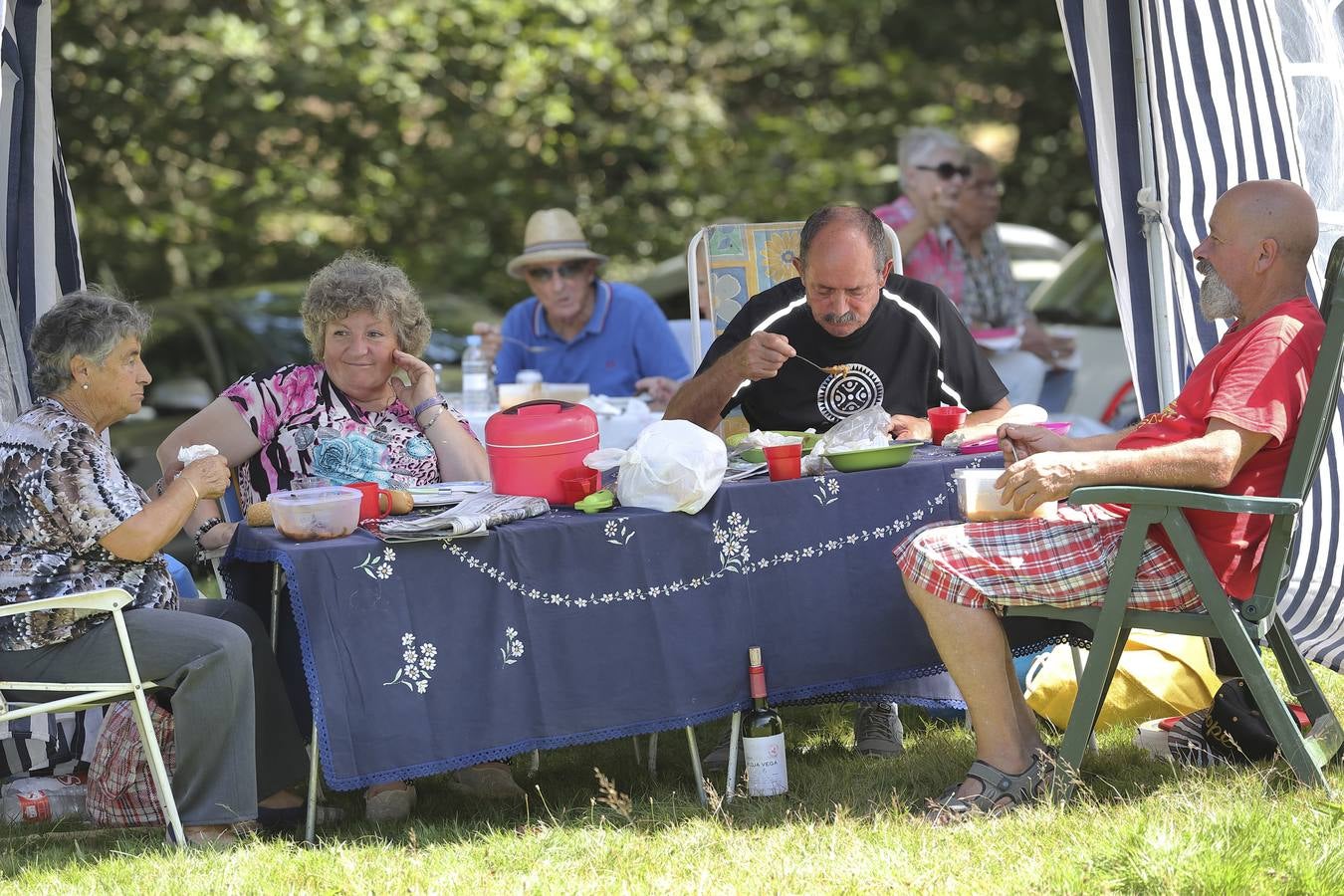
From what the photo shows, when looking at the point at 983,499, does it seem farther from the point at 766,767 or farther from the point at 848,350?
the point at 848,350

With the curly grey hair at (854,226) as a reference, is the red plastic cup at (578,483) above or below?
below

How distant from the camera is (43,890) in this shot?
9.68ft

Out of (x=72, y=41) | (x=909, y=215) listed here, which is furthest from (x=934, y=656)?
(x=72, y=41)

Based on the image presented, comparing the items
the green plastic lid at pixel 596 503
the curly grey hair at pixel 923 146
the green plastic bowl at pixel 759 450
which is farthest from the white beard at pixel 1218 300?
the curly grey hair at pixel 923 146

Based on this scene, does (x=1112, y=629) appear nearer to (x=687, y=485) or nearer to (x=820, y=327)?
(x=687, y=485)

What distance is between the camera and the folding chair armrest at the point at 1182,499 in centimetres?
294

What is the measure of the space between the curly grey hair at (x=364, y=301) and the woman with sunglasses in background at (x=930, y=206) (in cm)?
346

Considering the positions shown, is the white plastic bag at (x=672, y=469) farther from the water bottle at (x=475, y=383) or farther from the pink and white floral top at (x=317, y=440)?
the water bottle at (x=475, y=383)

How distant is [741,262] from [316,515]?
210 centimetres

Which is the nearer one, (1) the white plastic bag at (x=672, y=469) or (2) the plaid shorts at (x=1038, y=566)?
(2) the plaid shorts at (x=1038, y=566)

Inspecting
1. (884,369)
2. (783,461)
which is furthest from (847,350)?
(783,461)

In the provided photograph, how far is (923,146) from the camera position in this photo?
7148mm

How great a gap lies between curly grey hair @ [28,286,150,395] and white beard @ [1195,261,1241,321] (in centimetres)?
234

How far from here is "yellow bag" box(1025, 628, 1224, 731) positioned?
3.92m
